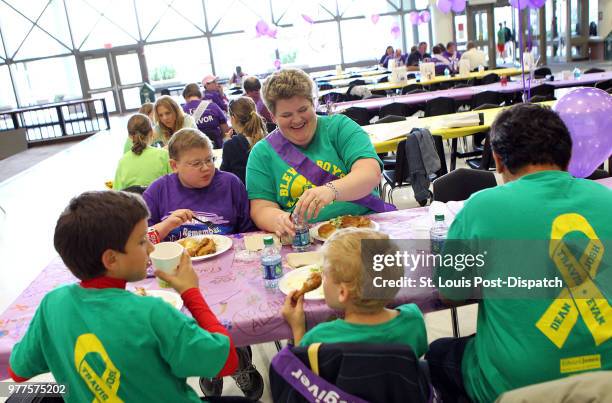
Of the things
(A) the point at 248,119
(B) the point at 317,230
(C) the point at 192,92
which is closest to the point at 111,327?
(B) the point at 317,230

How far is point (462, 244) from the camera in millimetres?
1504

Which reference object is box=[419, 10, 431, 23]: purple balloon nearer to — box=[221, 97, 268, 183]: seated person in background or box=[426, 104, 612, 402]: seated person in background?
box=[221, 97, 268, 183]: seated person in background

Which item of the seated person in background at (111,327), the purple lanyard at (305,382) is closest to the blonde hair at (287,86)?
the seated person in background at (111,327)

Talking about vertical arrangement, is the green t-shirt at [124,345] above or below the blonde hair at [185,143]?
below

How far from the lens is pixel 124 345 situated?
1.28 metres

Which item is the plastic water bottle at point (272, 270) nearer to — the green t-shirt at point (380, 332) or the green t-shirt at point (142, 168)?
the green t-shirt at point (380, 332)

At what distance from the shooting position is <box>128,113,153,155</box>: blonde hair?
4012 mm

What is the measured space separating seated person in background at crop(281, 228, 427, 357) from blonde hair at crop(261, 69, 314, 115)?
1049 mm

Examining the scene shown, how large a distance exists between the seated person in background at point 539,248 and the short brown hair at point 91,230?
914 millimetres

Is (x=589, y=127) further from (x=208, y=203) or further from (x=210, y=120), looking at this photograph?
(x=210, y=120)

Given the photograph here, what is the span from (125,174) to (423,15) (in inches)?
575

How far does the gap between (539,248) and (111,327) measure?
109cm

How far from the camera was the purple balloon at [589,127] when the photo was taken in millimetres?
2426

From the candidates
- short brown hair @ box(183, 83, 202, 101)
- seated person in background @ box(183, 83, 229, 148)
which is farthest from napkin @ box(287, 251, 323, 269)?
short brown hair @ box(183, 83, 202, 101)
